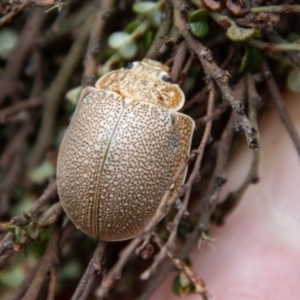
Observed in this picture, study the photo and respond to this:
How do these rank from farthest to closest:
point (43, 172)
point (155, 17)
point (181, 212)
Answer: point (43, 172) → point (155, 17) → point (181, 212)

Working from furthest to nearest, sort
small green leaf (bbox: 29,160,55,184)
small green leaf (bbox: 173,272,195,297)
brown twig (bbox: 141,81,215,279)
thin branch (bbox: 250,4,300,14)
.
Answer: small green leaf (bbox: 29,160,55,184), small green leaf (bbox: 173,272,195,297), thin branch (bbox: 250,4,300,14), brown twig (bbox: 141,81,215,279)

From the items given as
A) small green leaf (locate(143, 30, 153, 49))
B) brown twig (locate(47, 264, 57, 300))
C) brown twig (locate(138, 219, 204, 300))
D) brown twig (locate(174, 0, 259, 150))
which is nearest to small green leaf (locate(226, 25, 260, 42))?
brown twig (locate(174, 0, 259, 150))

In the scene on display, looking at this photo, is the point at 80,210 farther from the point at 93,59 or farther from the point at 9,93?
the point at 9,93

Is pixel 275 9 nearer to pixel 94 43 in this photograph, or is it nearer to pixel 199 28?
pixel 199 28

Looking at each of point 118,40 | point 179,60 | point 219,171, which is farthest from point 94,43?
point 219,171

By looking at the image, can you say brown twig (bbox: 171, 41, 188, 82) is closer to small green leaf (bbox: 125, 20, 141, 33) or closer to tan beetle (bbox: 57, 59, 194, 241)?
tan beetle (bbox: 57, 59, 194, 241)

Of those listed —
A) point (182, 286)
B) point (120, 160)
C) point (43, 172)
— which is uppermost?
point (120, 160)
